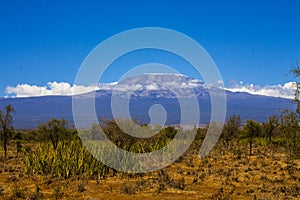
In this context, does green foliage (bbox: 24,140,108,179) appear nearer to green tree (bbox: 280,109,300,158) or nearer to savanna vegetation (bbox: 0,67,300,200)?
savanna vegetation (bbox: 0,67,300,200)

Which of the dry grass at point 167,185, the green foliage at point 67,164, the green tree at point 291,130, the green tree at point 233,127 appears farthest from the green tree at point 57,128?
the green tree at point 291,130

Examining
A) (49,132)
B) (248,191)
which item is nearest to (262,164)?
(248,191)

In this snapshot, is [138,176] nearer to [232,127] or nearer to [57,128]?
[57,128]

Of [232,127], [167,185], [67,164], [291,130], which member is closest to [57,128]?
[67,164]

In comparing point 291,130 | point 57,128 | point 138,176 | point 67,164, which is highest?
point 291,130

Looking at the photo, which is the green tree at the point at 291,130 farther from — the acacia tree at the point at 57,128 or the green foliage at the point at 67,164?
the acacia tree at the point at 57,128

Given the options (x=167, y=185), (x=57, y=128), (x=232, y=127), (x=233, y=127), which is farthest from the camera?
(x=232, y=127)

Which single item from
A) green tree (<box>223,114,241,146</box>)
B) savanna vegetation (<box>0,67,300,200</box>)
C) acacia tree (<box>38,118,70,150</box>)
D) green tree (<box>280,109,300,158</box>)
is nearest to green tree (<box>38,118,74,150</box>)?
acacia tree (<box>38,118,70,150</box>)

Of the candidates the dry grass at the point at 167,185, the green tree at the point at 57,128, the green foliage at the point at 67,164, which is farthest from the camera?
the green tree at the point at 57,128

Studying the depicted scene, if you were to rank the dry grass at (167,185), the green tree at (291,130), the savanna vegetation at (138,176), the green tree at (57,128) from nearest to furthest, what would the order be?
the green tree at (291,130) < the savanna vegetation at (138,176) < the dry grass at (167,185) < the green tree at (57,128)

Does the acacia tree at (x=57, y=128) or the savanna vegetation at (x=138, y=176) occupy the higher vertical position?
the acacia tree at (x=57, y=128)

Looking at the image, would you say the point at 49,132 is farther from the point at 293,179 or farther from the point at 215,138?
the point at 293,179

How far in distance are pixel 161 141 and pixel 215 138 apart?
21.9m

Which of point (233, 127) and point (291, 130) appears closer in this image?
point (291, 130)
